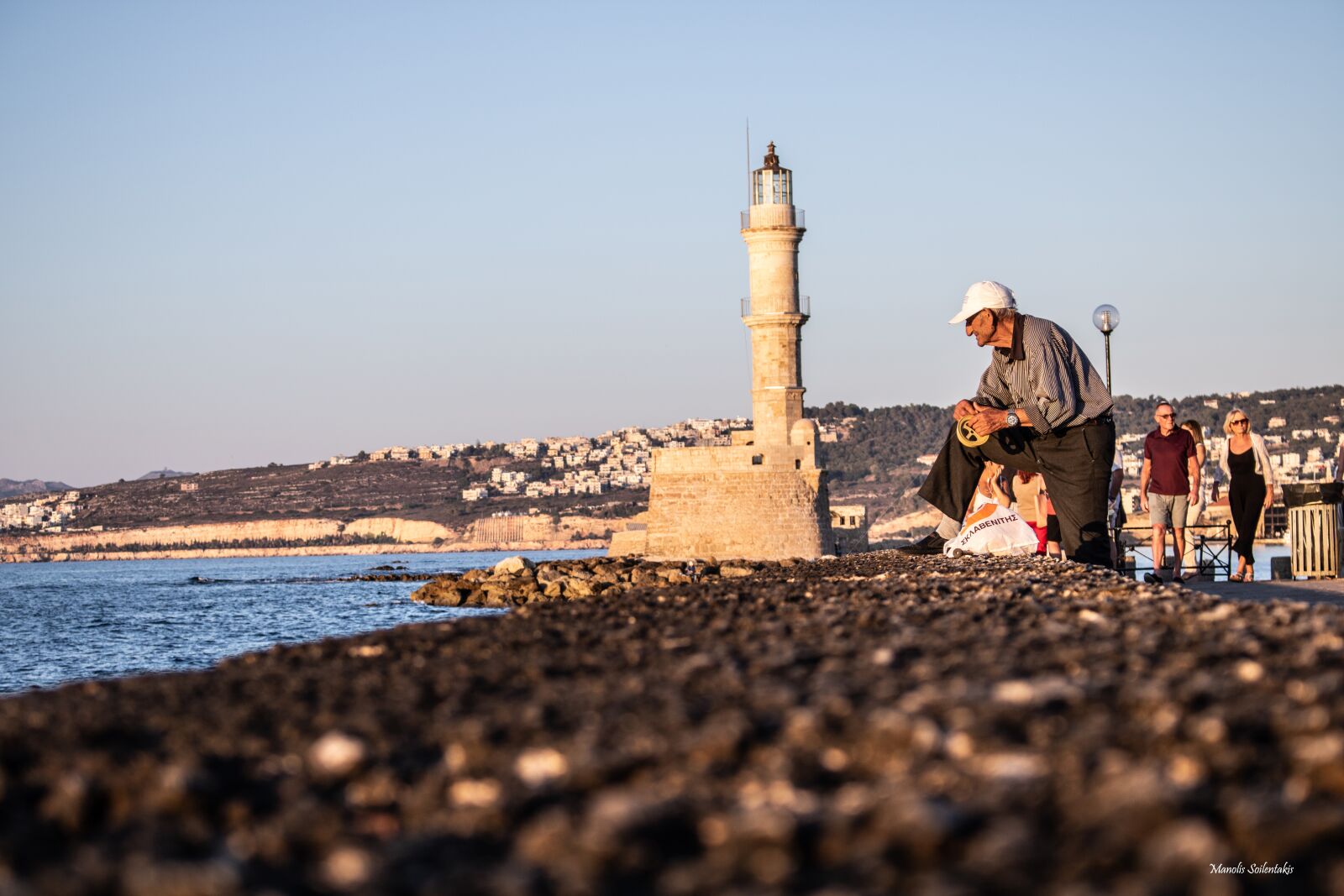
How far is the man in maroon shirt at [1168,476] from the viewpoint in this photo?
1221 cm

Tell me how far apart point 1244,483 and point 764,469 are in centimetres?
2605

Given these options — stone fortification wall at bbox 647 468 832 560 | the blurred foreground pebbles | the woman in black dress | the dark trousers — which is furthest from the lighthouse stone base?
the blurred foreground pebbles

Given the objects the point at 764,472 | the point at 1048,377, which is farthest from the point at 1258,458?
the point at 764,472

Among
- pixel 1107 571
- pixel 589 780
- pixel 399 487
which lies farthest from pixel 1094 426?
pixel 399 487

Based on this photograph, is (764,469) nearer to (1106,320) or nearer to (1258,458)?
(1106,320)

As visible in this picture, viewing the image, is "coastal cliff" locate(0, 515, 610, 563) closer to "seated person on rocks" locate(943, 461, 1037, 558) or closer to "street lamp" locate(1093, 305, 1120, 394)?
"street lamp" locate(1093, 305, 1120, 394)

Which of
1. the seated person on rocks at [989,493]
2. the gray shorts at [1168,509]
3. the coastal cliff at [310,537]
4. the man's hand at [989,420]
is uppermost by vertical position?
the man's hand at [989,420]

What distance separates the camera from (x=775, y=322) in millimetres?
40250

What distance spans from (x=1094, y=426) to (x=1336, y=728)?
6083 mm

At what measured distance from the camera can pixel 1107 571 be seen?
32.5 ft

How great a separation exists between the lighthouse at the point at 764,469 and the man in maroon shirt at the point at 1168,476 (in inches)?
1020

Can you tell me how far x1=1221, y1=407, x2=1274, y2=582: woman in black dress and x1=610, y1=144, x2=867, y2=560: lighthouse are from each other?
83.3 feet

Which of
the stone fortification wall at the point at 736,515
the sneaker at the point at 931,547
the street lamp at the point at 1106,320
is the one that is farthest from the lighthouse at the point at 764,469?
the sneaker at the point at 931,547

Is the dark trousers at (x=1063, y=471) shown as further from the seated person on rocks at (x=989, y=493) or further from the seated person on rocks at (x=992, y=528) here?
the seated person on rocks at (x=989, y=493)
